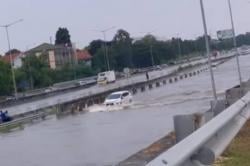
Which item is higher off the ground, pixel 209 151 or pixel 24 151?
pixel 209 151

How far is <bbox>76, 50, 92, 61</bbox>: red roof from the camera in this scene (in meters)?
170

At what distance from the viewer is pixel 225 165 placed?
836 cm

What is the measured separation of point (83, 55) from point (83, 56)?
1.66 m

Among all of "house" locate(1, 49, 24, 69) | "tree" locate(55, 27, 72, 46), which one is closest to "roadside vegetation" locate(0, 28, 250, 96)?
"tree" locate(55, 27, 72, 46)

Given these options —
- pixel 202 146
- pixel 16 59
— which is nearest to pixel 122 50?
pixel 16 59

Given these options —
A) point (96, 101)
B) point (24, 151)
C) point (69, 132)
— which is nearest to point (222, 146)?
point (24, 151)

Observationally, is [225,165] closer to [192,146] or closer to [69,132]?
[192,146]

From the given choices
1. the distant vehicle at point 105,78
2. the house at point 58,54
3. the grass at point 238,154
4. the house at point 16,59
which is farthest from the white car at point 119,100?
the house at point 58,54

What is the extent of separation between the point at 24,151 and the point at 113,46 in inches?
5038

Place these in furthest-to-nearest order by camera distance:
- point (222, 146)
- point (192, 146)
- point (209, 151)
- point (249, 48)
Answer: point (249, 48) → point (222, 146) → point (209, 151) → point (192, 146)

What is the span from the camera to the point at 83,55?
175m

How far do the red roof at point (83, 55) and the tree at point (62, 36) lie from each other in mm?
4712

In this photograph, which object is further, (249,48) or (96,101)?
(249,48)

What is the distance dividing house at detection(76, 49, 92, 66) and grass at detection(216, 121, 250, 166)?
149 metres
